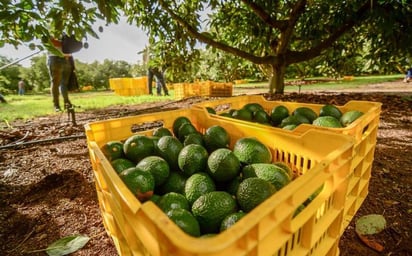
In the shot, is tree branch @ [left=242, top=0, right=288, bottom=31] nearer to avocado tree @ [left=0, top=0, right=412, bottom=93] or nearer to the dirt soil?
avocado tree @ [left=0, top=0, right=412, bottom=93]

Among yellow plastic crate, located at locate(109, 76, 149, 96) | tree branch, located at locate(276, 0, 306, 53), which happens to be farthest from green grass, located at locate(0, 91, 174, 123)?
tree branch, located at locate(276, 0, 306, 53)

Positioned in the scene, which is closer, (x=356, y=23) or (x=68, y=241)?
(x=68, y=241)

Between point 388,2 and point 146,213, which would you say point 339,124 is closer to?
point 146,213

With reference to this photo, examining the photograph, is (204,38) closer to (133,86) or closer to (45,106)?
(45,106)

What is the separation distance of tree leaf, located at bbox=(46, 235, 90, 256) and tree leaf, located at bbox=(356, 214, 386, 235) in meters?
1.67

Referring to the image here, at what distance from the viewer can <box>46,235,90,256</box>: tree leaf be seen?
1.34 m

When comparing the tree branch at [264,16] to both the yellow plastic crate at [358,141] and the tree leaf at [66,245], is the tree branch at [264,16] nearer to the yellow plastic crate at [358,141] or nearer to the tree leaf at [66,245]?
the yellow plastic crate at [358,141]

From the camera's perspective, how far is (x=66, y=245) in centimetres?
139

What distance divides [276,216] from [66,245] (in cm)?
134

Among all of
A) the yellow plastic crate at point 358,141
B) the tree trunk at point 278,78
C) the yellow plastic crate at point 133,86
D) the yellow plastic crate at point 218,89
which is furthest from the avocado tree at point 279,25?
Result: the yellow plastic crate at point 133,86

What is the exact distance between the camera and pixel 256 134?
145 cm

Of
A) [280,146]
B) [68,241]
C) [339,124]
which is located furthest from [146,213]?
[339,124]

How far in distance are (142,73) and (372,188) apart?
108 ft

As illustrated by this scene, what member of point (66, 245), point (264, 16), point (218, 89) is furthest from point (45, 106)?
point (66, 245)
